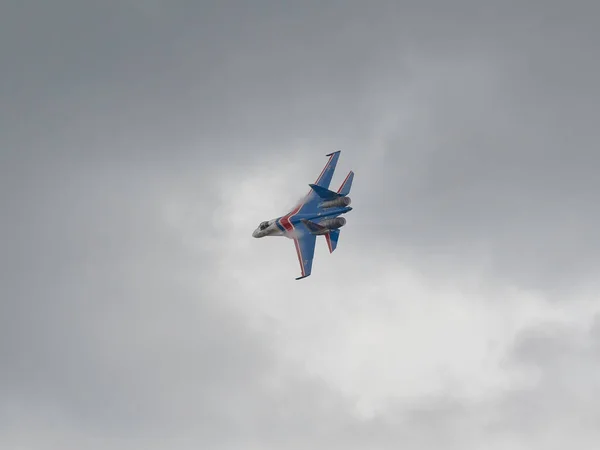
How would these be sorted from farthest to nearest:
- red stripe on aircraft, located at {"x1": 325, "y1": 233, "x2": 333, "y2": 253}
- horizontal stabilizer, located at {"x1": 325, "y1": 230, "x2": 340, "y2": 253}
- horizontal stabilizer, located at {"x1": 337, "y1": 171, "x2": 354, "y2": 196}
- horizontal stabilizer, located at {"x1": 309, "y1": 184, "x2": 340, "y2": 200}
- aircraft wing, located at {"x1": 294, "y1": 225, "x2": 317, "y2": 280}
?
horizontal stabilizer, located at {"x1": 337, "y1": 171, "x2": 354, "y2": 196}, horizontal stabilizer, located at {"x1": 325, "y1": 230, "x2": 340, "y2": 253}, red stripe on aircraft, located at {"x1": 325, "y1": 233, "x2": 333, "y2": 253}, horizontal stabilizer, located at {"x1": 309, "y1": 184, "x2": 340, "y2": 200}, aircraft wing, located at {"x1": 294, "y1": 225, "x2": 317, "y2": 280}

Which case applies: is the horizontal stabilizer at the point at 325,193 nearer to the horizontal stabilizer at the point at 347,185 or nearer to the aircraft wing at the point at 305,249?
the horizontal stabilizer at the point at 347,185

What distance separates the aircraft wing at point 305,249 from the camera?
185 metres

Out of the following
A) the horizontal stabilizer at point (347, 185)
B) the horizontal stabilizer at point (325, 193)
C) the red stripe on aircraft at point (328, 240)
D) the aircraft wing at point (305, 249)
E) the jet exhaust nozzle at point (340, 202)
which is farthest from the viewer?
the horizontal stabilizer at point (347, 185)

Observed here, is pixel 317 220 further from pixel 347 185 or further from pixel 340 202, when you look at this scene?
pixel 347 185

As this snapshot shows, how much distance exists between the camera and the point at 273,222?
199 metres

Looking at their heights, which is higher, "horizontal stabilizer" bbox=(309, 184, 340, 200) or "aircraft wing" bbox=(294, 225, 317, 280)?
"horizontal stabilizer" bbox=(309, 184, 340, 200)

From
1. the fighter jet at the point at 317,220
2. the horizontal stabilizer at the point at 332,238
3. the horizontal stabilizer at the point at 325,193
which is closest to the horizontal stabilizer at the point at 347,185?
the fighter jet at the point at 317,220

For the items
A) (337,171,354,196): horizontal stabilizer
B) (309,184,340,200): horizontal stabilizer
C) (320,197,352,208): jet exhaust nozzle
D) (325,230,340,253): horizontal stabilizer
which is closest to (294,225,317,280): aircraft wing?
(325,230,340,253): horizontal stabilizer

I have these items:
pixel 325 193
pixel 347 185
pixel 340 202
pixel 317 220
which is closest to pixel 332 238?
pixel 317 220

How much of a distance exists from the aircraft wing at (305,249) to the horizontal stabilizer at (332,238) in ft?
10.1

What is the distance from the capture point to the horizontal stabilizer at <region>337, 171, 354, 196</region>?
190 meters

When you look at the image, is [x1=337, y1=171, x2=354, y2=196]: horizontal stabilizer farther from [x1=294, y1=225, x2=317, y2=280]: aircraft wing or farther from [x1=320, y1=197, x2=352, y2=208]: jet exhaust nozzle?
[x1=294, y1=225, x2=317, y2=280]: aircraft wing

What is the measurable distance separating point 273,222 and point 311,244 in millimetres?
15907

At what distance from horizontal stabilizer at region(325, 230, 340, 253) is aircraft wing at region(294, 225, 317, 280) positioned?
121 inches
